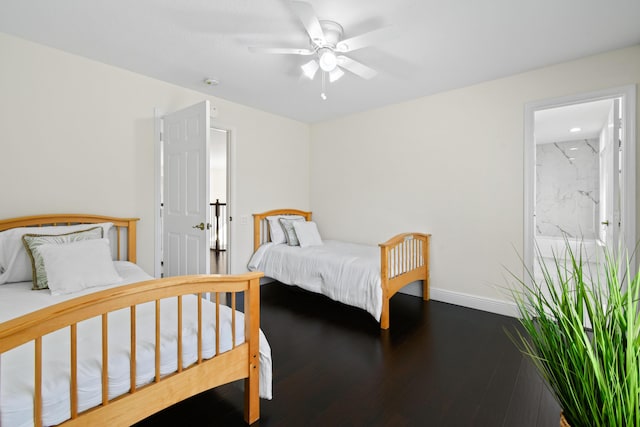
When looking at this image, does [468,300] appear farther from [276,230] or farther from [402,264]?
[276,230]

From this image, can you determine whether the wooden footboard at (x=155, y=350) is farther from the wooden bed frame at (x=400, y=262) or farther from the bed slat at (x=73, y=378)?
the wooden bed frame at (x=400, y=262)

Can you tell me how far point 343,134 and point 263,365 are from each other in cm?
337

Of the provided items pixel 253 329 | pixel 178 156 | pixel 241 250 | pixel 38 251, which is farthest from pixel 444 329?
pixel 38 251

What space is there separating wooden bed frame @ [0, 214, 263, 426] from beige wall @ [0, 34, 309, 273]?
188 centimetres

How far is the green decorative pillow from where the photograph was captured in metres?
1.95

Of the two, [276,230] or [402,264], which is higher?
[276,230]

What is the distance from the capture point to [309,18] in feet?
5.74

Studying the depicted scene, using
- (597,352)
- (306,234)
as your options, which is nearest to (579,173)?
(306,234)

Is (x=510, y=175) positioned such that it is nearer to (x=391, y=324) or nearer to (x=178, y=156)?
(x=391, y=324)

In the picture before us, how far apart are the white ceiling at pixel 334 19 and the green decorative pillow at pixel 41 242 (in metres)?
1.39

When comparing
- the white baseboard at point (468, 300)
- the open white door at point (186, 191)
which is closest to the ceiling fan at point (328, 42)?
the open white door at point (186, 191)

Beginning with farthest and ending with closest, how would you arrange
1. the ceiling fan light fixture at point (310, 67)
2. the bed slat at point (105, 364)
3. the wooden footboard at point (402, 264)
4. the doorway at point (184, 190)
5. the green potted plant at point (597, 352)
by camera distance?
the wooden footboard at point (402, 264), the doorway at point (184, 190), the ceiling fan light fixture at point (310, 67), the bed slat at point (105, 364), the green potted plant at point (597, 352)

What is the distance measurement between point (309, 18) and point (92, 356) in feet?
6.41

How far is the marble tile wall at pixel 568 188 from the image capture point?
5508 mm
